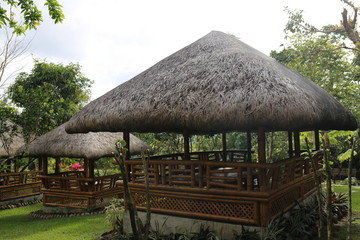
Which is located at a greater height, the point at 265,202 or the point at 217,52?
the point at 217,52

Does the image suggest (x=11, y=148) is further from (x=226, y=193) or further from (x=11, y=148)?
(x=226, y=193)

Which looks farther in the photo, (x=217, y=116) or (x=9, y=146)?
(x=9, y=146)

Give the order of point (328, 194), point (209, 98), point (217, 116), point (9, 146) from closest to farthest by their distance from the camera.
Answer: point (328, 194)
point (217, 116)
point (209, 98)
point (9, 146)

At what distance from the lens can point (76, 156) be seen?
9.70m

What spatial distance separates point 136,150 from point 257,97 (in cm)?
739

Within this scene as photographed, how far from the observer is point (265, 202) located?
202 inches

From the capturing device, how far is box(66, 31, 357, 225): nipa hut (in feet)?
16.9

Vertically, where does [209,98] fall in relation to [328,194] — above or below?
above

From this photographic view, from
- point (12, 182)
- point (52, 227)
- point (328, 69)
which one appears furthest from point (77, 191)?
point (328, 69)

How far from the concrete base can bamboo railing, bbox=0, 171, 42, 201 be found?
7487 mm

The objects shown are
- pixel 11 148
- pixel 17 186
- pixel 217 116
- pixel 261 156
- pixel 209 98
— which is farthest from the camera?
pixel 11 148

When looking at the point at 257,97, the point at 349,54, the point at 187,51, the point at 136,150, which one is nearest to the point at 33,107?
the point at 136,150

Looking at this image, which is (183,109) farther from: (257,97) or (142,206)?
(142,206)

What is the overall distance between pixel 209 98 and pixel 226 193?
5.69 ft
